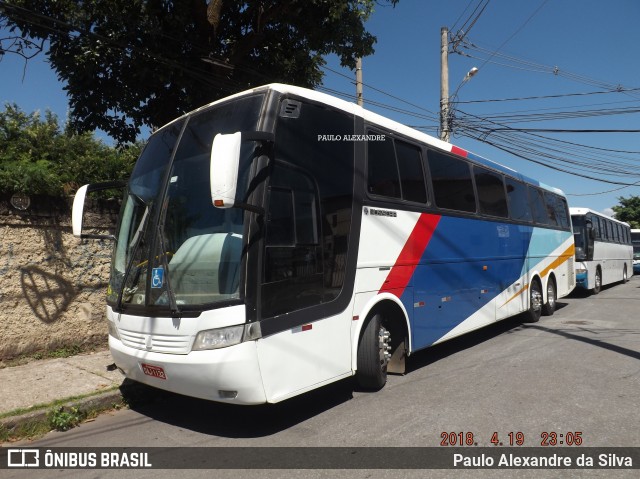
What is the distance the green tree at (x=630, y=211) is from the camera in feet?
139

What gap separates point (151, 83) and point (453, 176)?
17.3ft

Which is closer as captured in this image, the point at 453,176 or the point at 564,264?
the point at 453,176

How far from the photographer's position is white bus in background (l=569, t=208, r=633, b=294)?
15796mm

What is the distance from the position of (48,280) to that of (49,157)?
635cm

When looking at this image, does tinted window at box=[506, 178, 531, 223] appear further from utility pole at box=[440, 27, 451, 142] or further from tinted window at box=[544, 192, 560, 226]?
utility pole at box=[440, 27, 451, 142]

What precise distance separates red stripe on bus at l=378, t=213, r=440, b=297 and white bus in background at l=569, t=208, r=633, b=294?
11.5 metres

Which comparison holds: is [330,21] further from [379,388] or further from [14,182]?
[379,388]

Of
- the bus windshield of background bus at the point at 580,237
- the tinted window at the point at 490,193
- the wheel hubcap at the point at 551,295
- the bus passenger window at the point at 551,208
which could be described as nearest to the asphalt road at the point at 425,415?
the tinted window at the point at 490,193

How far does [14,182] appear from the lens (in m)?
6.48

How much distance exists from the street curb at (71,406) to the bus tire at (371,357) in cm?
275

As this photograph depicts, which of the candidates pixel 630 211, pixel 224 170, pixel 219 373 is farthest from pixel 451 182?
pixel 630 211

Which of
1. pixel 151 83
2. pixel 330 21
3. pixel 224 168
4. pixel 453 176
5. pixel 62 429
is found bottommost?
pixel 62 429

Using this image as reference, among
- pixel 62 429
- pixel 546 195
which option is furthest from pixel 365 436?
pixel 546 195

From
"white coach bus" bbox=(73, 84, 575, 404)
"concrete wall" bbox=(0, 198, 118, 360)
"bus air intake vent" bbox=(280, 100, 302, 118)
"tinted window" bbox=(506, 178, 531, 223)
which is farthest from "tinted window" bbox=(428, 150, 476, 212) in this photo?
"concrete wall" bbox=(0, 198, 118, 360)
